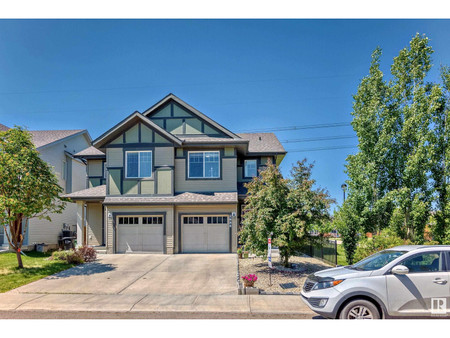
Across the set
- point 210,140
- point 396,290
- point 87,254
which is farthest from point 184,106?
point 396,290

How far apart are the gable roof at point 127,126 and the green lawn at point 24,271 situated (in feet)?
23.2

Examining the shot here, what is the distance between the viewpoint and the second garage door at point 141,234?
17.8m

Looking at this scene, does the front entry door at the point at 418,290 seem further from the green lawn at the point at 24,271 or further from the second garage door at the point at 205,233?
the second garage door at the point at 205,233

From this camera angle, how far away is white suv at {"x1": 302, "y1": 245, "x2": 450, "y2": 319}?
19.8 ft

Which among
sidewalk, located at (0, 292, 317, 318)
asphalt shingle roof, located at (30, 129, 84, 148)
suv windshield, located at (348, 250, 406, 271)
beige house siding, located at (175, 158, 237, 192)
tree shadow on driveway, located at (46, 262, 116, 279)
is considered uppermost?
asphalt shingle roof, located at (30, 129, 84, 148)

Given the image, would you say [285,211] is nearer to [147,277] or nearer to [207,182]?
[147,277]

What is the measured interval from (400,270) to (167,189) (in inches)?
543

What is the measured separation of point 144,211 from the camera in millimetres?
17844

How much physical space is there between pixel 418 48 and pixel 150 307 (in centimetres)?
1586

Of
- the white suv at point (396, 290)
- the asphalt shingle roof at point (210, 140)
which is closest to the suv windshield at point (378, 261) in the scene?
the white suv at point (396, 290)

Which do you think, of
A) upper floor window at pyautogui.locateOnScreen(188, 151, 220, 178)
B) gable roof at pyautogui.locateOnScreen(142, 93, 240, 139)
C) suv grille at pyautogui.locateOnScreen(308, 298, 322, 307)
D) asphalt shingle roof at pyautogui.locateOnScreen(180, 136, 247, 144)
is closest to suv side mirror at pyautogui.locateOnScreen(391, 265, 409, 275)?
suv grille at pyautogui.locateOnScreen(308, 298, 322, 307)

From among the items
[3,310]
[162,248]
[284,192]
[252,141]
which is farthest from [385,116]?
[3,310]

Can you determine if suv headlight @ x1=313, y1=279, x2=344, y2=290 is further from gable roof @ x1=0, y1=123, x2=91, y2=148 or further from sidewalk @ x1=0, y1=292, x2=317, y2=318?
gable roof @ x1=0, y1=123, x2=91, y2=148

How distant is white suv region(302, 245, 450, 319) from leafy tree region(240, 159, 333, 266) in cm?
551
